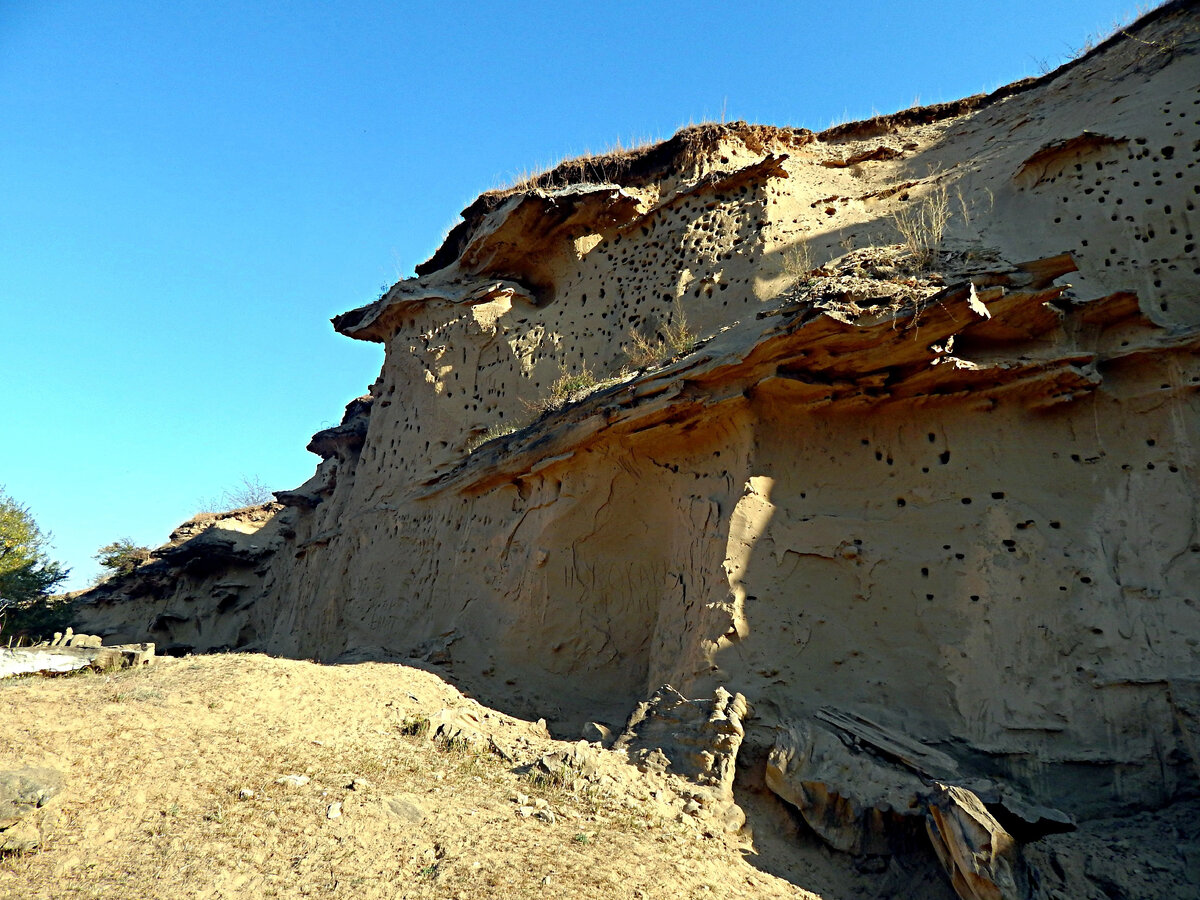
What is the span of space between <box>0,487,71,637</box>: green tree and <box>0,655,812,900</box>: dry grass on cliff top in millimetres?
15329

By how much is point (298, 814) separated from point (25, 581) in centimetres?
1963

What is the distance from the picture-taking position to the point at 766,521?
8.72 meters

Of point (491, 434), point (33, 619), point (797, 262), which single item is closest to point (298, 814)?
point (491, 434)

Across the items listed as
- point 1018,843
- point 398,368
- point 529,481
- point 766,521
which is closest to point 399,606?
point 529,481

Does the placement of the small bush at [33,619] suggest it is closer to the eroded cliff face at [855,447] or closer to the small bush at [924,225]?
the eroded cliff face at [855,447]

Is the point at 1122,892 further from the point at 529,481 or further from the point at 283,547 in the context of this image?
the point at 283,547

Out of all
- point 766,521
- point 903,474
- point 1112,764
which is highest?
point 903,474

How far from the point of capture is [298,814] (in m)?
5.84

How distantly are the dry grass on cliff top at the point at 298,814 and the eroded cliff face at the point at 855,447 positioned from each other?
2.05 m

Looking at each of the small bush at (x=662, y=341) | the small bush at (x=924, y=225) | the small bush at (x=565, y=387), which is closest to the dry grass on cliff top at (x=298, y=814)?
the small bush at (x=565, y=387)

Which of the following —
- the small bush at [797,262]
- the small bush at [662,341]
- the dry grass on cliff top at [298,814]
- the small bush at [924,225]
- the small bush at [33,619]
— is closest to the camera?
the dry grass on cliff top at [298,814]

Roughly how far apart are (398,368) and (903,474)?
9720mm

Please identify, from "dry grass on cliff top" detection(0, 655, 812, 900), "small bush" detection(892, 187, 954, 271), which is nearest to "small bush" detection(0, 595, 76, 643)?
"dry grass on cliff top" detection(0, 655, 812, 900)

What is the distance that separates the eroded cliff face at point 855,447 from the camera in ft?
24.9
